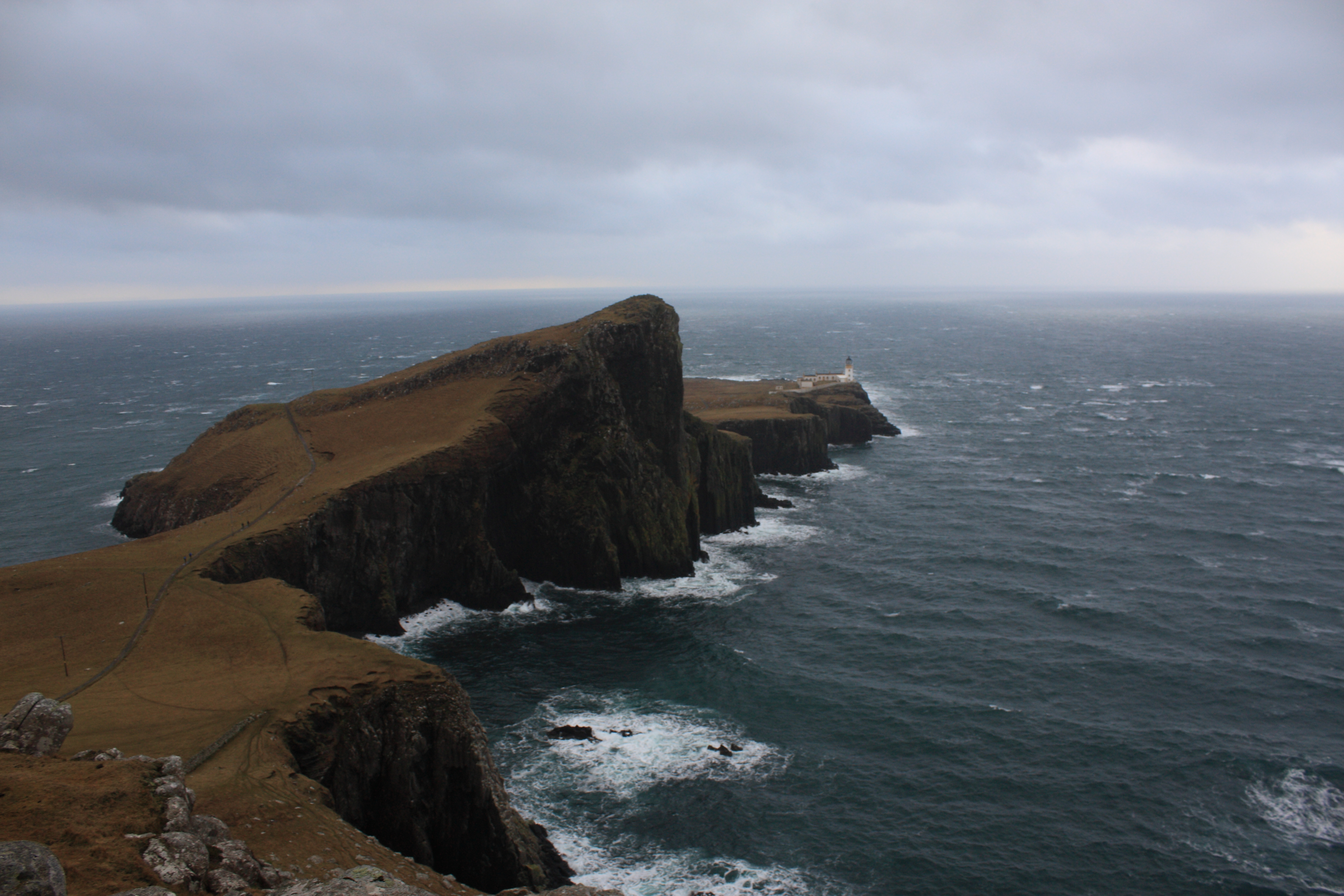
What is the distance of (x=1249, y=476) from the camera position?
10650 cm

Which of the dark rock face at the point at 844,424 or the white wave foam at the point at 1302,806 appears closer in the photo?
the white wave foam at the point at 1302,806

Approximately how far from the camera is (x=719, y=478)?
92.2m

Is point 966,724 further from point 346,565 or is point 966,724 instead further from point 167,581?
point 167,581

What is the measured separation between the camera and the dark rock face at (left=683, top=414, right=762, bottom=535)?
90.5m

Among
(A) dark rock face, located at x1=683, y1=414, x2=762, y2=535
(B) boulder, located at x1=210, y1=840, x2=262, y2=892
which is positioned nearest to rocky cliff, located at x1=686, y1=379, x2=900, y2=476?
(A) dark rock face, located at x1=683, y1=414, x2=762, y2=535

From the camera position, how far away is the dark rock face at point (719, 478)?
3563 inches

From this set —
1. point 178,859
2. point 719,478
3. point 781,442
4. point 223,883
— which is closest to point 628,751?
point 223,883

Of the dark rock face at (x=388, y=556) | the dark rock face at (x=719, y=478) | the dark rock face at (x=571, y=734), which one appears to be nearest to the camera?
the dark rock face at (x=571, y=734)

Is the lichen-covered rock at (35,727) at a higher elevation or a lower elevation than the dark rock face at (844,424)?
higher

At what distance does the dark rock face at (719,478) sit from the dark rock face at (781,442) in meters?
21.0

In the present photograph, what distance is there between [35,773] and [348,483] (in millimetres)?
44126

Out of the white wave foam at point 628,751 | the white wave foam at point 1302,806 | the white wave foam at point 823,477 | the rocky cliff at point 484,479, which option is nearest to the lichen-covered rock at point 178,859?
the white wave foam at point 628,751

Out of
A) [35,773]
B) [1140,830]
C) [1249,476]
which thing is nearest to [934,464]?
[1249,476]

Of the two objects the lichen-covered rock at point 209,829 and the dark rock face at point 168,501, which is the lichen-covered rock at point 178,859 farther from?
the dark rock face at point 168,501
